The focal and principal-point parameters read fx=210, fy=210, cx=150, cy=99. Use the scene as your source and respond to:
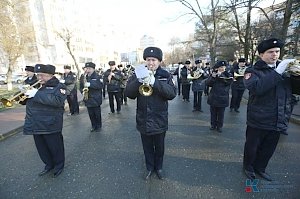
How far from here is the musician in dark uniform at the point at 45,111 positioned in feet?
11.4

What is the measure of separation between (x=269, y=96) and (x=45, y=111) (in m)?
3.59

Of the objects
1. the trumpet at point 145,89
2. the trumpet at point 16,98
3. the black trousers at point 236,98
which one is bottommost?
the black trousers at point 236,98

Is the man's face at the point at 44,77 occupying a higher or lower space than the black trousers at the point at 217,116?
higher

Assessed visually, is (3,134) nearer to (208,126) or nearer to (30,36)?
(208,126)

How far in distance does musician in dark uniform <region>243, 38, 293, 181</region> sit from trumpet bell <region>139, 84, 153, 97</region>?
1.43m

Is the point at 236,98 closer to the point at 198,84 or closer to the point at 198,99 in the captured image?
the point at 198,99

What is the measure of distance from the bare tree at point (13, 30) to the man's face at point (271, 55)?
22098 mm

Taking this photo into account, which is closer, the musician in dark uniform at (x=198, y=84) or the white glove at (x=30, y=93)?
the white glove at (x=30, y=93)

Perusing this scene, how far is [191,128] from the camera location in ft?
20.6

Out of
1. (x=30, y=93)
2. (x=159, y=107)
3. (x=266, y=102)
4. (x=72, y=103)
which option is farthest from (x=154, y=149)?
(x=72, y=103)

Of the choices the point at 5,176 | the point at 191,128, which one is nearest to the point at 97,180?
the point at 5,176

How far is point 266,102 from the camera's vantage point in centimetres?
317

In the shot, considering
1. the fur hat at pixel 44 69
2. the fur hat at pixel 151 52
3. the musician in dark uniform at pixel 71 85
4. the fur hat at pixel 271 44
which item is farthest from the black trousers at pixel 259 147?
the musician in dark uniform at pixel 71 85

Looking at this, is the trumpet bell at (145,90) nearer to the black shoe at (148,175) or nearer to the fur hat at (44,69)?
the black shoe at (148,175)
